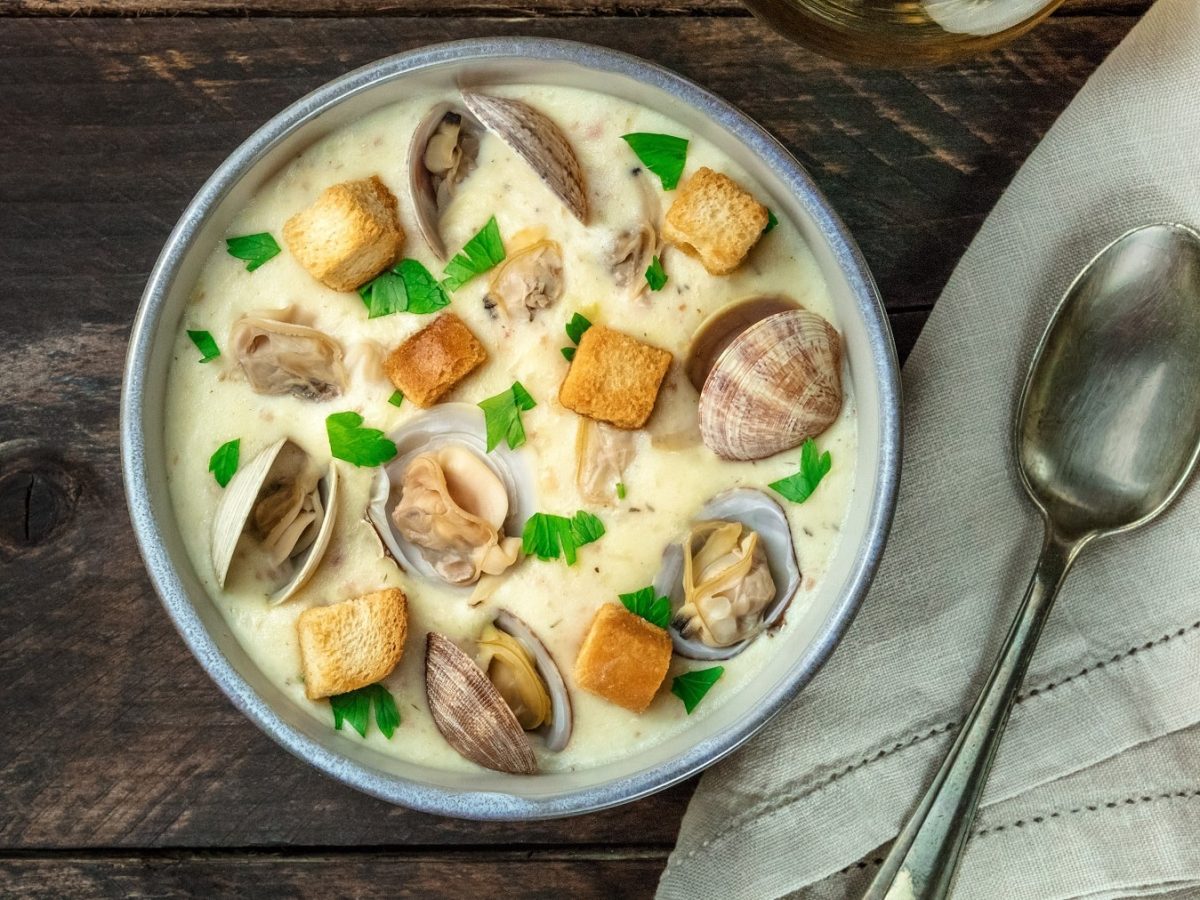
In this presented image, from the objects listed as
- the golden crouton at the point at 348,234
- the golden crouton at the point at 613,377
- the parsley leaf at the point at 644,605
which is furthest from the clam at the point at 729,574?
the golden crouton at the point at 348,234

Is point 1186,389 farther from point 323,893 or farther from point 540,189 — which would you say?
point 323,893

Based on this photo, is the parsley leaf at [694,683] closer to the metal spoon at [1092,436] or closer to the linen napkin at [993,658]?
the linen napkin at [993,658]

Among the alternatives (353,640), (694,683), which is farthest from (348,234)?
(694,683)

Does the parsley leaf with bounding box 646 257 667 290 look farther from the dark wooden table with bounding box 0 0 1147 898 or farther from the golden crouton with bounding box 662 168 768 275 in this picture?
the dark wooden table with bounding box 0 0 1147 898

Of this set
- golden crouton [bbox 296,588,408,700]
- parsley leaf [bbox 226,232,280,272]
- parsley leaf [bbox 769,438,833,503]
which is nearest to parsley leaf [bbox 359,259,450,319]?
parsley leaf [bbox 226,232,280,272]

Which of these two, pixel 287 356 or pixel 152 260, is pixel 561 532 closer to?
pixel 287 356

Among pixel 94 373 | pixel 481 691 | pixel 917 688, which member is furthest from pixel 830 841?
pixel 94 373
